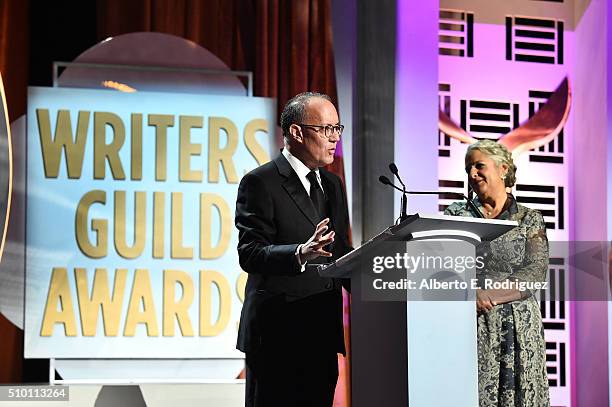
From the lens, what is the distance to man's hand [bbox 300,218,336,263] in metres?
2.44

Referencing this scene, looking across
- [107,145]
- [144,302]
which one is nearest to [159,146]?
[107,145]

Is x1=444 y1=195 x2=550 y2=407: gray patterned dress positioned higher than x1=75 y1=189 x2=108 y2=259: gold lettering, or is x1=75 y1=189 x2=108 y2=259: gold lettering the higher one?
x1=75 y1=189 x2=108 y2=259: gold lettering

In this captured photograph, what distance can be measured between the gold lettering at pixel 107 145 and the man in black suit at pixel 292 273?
5.35 ft

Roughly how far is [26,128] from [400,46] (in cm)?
201

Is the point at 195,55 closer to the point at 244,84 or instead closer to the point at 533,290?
the point at 244,84

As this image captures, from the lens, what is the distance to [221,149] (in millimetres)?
4488

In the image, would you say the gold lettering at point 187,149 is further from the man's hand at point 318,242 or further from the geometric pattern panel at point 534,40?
the man's hand at point 318,242

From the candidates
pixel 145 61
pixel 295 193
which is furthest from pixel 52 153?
pixel 295 193

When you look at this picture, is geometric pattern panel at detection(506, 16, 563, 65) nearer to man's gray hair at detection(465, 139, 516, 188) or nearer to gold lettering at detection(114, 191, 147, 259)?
man's gray hair at detection(465, 139, 516, 188)

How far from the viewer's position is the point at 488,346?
11.6 ft

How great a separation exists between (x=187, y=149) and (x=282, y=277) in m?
1.77

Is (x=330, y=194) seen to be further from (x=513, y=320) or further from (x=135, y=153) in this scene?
(x=135, y=153)

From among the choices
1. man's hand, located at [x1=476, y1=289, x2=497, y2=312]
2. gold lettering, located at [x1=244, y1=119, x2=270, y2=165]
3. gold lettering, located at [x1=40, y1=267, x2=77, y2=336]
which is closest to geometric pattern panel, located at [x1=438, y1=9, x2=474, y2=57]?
gold lettering, located at [x1=244, y1=119, x2=270, y2=165]

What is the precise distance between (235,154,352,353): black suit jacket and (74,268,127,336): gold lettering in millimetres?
1634
